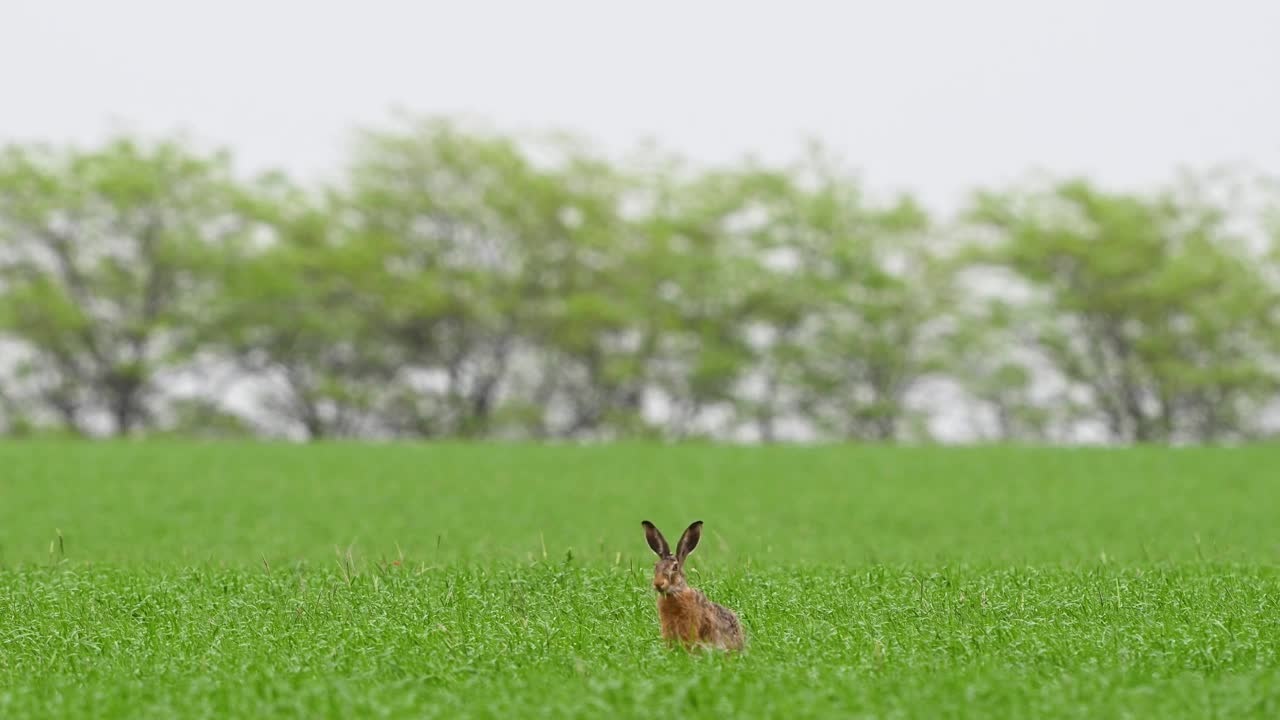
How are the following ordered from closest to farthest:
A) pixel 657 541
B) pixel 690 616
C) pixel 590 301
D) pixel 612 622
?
pixel 657 541 < pixel 690 616 < pixel 612 622 < pixel 590 301

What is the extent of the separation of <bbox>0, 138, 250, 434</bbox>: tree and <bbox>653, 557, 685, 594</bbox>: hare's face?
50.7 meters

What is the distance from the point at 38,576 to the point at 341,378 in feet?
149

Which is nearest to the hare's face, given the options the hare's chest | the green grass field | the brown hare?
the brown hare

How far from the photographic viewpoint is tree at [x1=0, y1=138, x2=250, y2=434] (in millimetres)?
55906

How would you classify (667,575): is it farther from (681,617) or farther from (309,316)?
(309,316)

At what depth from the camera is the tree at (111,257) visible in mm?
55906

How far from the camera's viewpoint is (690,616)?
893 cm

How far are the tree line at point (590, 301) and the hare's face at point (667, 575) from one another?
155 feet

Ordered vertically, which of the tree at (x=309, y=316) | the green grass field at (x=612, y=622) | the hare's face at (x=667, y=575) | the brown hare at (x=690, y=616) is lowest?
the green grass field at (x=612, y=622)

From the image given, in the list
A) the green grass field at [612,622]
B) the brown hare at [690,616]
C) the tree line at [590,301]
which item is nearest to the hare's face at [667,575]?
the brown hare at [690,616]

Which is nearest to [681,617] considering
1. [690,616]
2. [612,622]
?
[690,616]

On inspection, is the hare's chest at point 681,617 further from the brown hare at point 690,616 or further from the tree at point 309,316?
the tree at point 309,316

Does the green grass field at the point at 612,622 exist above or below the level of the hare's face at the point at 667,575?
below

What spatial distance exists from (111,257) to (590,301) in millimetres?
20753
